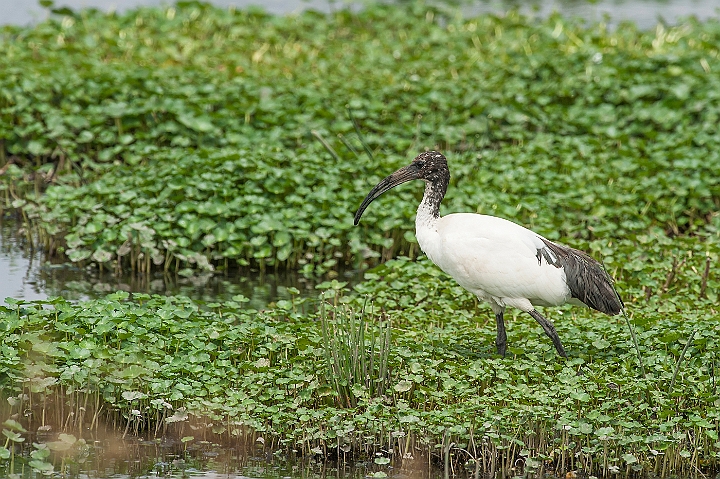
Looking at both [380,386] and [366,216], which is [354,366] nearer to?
[380,386]

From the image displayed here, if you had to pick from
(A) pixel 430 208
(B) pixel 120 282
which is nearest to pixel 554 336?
(A) pixel 430 208

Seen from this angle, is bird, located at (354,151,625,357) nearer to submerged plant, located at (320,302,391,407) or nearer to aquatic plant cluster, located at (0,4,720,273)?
submerged plant, located at (320,302,391,407)

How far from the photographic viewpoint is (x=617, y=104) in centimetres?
1145

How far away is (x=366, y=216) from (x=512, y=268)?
2.67m

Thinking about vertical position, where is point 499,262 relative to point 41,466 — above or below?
above

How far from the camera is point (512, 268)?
6324mm

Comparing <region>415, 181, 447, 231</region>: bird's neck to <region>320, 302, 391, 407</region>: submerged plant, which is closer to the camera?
<region>320, 302, 391, 407</region>: submerged plant

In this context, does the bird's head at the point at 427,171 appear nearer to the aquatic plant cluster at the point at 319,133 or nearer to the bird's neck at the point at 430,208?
the bird's neck at the point at 430,208

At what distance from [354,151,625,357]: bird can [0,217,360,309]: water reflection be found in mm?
1980

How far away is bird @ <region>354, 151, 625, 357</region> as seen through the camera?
633 cm

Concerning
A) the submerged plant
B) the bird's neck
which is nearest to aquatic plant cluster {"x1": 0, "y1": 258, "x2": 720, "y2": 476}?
the submerged plant

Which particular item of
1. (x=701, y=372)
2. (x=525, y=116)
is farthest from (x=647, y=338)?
(x=525, y=116)

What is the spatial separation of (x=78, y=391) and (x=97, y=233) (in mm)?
2958

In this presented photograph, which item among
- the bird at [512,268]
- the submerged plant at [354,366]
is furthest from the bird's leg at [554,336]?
the submerged plant at [354,366]
